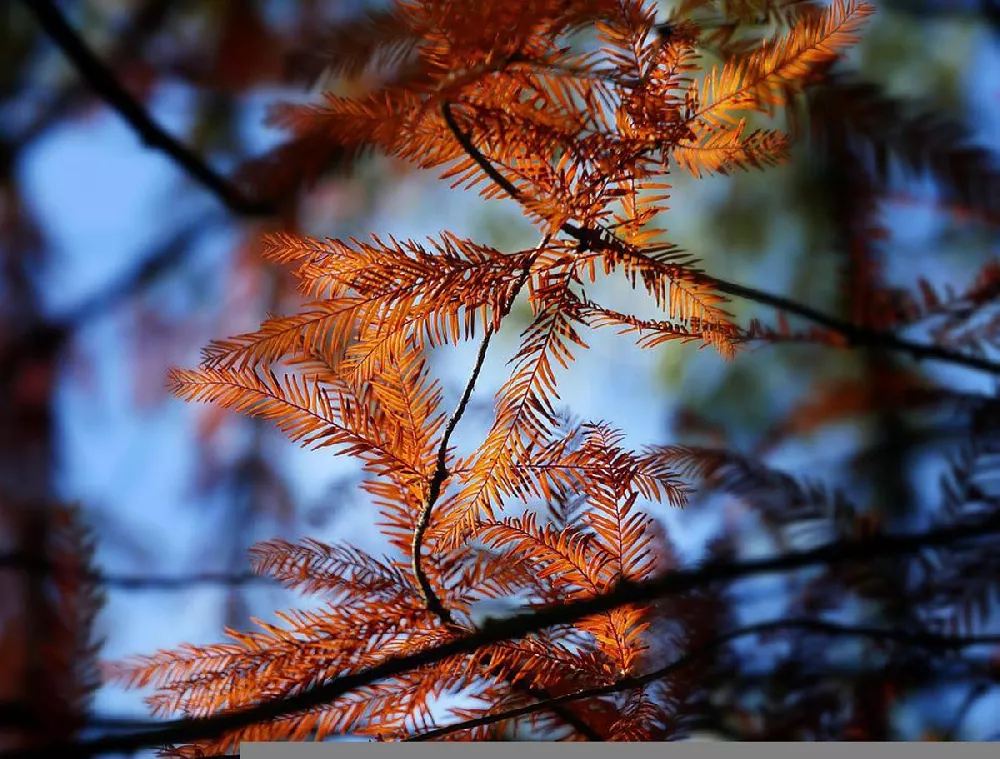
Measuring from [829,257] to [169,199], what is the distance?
663 mm

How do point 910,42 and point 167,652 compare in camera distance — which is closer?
point 167,652

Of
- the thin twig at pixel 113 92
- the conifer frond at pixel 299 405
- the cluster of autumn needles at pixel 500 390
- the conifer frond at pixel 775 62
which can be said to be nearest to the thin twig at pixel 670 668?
Answer: the cluster of autumn needles at pixel 500 390

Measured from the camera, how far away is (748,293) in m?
0.34

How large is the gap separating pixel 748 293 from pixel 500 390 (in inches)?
5.3

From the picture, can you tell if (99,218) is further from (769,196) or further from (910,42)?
(910,42)

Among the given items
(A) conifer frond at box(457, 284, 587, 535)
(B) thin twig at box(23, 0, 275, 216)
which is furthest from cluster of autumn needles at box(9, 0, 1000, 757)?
(B) thin twig at box(23, 0, 275, 216)

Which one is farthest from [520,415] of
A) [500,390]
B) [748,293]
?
[748,293]

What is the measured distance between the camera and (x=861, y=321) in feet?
1.67

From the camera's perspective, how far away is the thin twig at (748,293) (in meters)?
0.25

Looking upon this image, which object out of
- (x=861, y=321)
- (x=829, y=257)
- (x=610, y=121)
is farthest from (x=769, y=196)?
(x=610, y=121)

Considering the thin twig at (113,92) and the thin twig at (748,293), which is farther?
the thin twig at (113,92)

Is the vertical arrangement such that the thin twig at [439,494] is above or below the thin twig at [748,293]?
below

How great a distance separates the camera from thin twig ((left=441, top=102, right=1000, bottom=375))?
25 centimetres

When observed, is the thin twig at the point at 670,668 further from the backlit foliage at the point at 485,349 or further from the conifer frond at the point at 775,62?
the conifer frond at the point at 775,62
